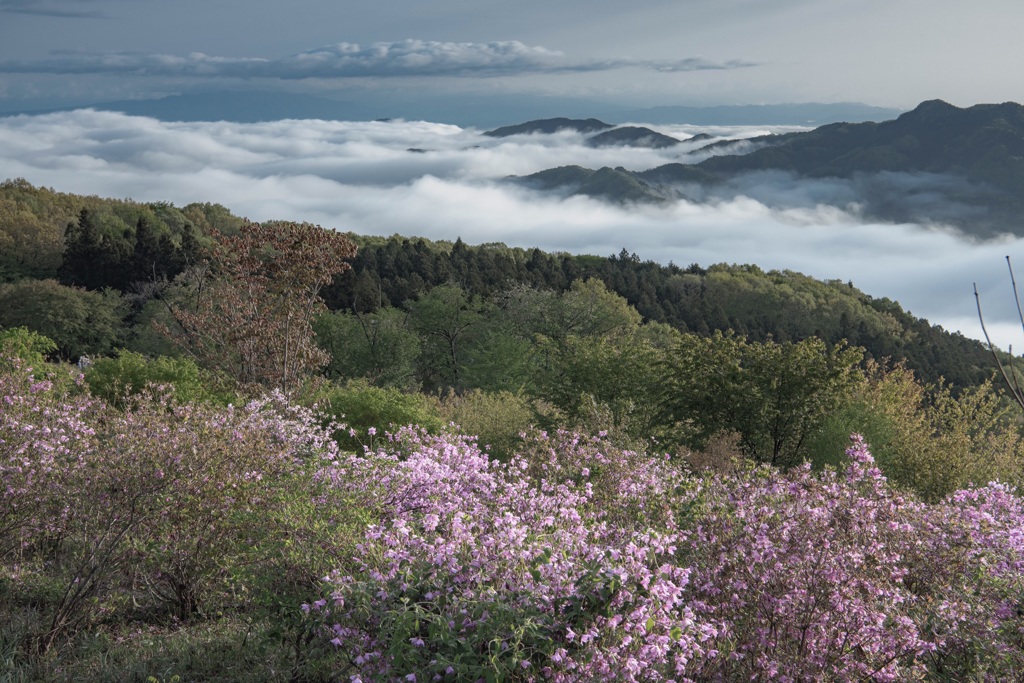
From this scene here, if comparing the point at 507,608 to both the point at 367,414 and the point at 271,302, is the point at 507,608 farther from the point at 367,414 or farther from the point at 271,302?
the point at 271,302

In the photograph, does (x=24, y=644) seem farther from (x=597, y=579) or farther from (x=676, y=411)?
(x=676, y=411)

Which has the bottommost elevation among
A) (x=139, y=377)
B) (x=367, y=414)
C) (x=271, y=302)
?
(x=367, y=414)

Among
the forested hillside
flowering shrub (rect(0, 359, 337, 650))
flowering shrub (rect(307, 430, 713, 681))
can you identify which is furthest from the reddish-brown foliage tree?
the forested hillside

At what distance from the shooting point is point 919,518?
8398 mm

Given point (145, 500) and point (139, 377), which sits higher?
point (145, 500)

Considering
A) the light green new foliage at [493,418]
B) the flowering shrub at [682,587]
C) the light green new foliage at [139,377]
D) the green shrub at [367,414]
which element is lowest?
the light green new foliage at [493,418]

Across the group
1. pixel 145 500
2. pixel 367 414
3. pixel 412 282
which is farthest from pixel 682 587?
pixel 412 282

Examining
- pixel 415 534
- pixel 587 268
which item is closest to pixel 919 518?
pixel 415 534

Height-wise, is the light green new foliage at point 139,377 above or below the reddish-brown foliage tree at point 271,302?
below

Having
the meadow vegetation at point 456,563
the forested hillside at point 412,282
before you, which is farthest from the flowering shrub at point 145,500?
the forested hillside at point 412,282

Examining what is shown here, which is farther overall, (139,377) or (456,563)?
(139,377)

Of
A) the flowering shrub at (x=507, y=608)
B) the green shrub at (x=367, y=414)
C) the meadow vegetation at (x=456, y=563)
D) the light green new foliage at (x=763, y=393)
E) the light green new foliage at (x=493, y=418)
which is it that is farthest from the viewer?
the light green new foliage at (x=493, y=418)

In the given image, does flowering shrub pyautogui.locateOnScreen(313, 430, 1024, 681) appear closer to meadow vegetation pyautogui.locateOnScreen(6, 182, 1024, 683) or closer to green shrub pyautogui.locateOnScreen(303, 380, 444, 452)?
meadow vegetation pyautogui.locateOnScreen(6, 182, 1024, 683)

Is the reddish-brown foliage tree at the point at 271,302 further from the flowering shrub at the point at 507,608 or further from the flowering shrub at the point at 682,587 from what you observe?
the flowering shrub at the point at 507,608
